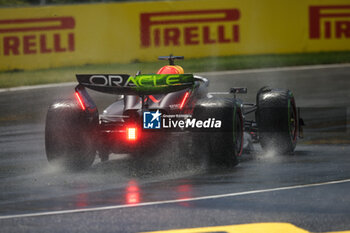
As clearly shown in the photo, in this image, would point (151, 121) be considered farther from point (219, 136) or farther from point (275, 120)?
point (275, 120)

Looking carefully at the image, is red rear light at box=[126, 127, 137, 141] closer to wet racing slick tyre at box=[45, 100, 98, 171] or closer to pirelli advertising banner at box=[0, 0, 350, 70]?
wet racing slick tyre at box=[45, 100, 98, 171]

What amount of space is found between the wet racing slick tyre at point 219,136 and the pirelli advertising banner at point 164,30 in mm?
15205

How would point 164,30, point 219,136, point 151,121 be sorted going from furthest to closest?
point 164,30
point 151,121
point 219,136

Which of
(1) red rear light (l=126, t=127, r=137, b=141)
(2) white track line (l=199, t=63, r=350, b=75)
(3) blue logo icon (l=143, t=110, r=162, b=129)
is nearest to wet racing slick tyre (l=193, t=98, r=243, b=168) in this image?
(3) blue logo icon (l=143, t=110, r=162, b=129)

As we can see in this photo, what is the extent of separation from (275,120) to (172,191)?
112 inches

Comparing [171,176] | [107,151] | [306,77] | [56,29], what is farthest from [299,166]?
[56,29]

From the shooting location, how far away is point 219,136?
1038cm

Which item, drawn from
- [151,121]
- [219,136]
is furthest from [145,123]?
[219,136]

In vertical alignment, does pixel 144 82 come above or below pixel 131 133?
above

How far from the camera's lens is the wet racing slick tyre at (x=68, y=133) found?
10.7 metres

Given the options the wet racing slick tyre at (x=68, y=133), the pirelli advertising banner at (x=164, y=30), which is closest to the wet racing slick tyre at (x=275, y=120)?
the wet racing slick tyre at (x=68, y=133)

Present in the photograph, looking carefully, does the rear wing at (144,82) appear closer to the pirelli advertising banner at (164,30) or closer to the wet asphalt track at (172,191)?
the wet asphalt track at (172,191)

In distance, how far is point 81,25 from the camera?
1009 inches

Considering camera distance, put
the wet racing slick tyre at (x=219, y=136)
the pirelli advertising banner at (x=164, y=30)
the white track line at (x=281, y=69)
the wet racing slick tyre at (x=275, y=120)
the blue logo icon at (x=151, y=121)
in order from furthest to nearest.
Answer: the pirelli advertising banner at (x=164, y=30)
the white track line at (x=281, y=69)
the wet racing slick tyre at (x=275, y=120)
the blue logo icon at (x=151, y=121)
the wet racing slick tyre at (x=219, y=136)
